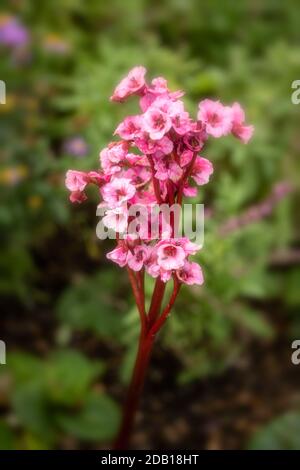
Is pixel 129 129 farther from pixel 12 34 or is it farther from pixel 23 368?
pixel 12 34

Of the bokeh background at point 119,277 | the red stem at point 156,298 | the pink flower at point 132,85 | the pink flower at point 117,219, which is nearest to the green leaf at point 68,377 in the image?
the bokeh background at point 119,277

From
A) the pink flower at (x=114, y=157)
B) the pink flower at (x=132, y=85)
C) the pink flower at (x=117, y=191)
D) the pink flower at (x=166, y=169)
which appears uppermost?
the pink flower at (x=132, y=85)

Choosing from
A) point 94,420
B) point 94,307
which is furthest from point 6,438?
point 94,307

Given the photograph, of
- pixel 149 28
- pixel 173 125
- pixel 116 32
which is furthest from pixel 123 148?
pixel 149 28

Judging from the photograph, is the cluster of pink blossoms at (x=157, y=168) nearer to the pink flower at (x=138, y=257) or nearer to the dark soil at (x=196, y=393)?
the pink flower at (x=138, y=257)

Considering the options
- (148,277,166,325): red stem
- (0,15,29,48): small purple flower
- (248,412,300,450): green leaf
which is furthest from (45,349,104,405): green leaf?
(0,15,29,48): small purple flower

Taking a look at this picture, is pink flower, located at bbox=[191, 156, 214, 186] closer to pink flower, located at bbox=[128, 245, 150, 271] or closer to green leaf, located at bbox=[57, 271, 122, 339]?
pink flower, located at bbox=[128, 245, 150, 271]

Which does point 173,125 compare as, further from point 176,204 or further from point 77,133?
point 77,133
